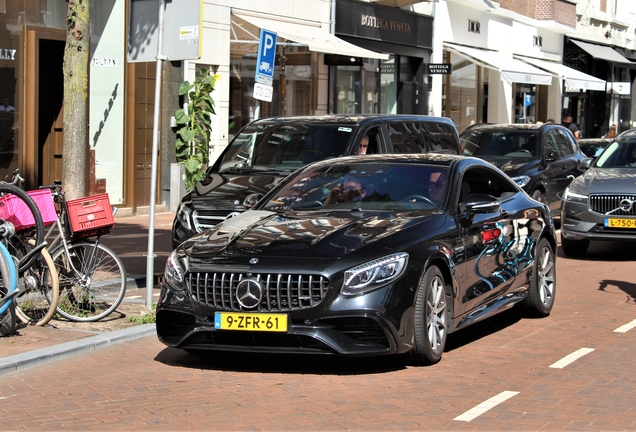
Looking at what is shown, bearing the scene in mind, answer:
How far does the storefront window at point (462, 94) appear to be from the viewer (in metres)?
35.3

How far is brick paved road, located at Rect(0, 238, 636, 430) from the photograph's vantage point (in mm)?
6098

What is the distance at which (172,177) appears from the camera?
2020 centimetres

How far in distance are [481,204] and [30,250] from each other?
3782 millimetres

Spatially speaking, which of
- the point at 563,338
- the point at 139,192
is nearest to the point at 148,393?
the point at 563,338

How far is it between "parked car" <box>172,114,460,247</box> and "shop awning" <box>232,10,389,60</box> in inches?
337

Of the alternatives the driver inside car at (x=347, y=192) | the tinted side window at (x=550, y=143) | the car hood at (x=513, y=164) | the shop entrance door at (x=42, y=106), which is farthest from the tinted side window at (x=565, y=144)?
the driver inside car at (x=347, y=192)

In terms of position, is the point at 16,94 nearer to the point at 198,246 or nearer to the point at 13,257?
the point at 13,257

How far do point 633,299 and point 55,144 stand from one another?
35.4 ft

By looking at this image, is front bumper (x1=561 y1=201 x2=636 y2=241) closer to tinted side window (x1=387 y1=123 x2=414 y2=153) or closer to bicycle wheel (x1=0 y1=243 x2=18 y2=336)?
tinted side window (x1=387 y1=123 x2=414 y2=153)

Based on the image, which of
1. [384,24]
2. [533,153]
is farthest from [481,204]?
[384,24]

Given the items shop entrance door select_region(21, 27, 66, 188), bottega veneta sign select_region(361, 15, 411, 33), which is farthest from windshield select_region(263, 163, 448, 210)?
bottega veneta sign select_region(361, 15, 411, 33)

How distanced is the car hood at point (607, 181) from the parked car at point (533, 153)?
2.18 m

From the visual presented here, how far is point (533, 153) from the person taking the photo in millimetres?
18594

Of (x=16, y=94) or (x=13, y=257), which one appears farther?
(x=16, y=94)
